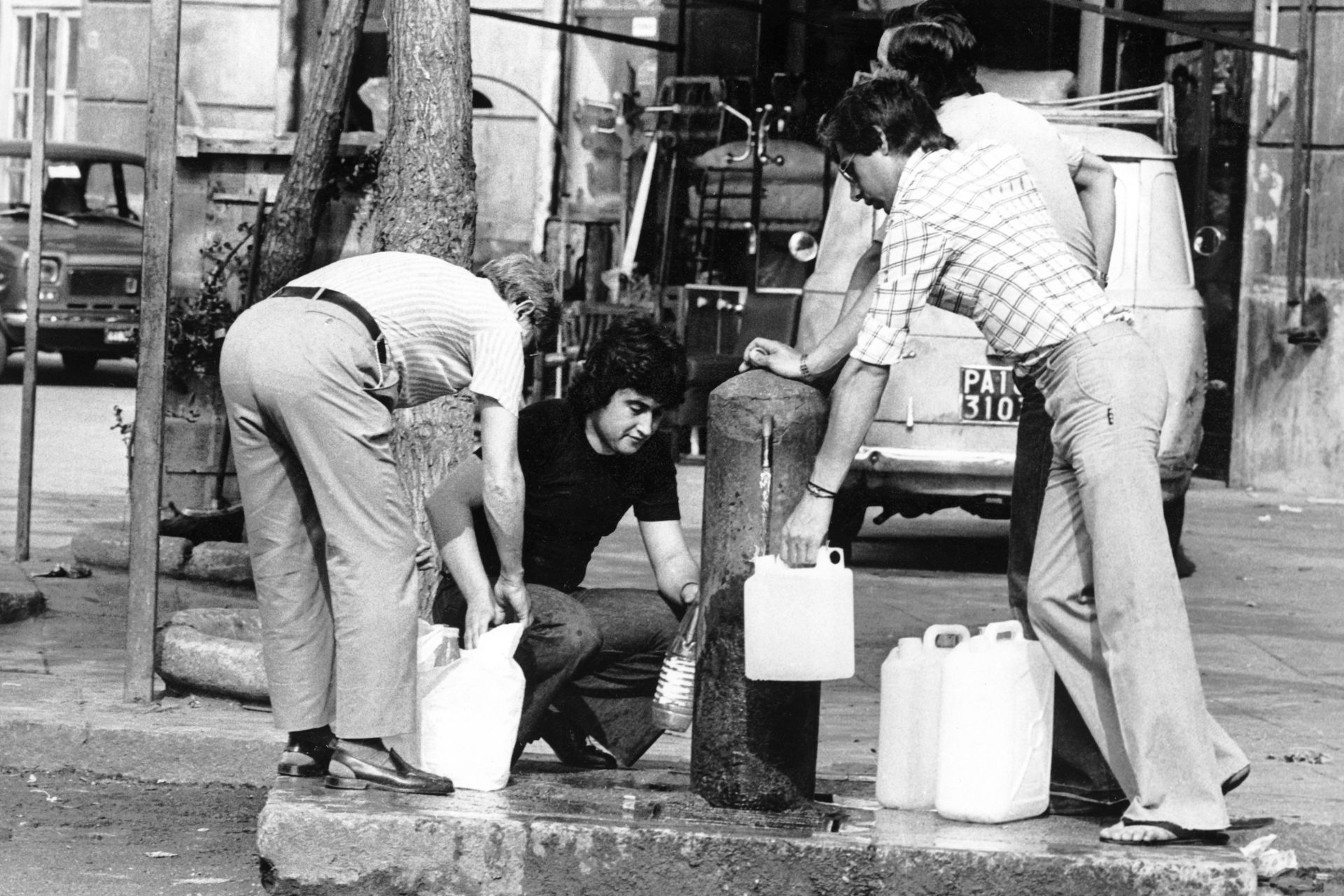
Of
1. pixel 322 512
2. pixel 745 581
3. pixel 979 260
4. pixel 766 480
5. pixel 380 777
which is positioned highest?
pixel 979 260

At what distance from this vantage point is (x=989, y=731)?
4492mm

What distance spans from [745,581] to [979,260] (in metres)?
0.86

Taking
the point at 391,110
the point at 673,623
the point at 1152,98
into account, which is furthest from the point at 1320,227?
the point at 673,623

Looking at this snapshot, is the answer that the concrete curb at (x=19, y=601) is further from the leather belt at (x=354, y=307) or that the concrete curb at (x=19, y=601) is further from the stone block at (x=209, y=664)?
the leather belt at (x=354, y=307)

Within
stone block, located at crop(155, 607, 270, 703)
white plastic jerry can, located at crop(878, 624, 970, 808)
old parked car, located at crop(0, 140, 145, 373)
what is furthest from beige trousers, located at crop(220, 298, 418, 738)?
old parked car, located at crop(0, 140, 145, 373)

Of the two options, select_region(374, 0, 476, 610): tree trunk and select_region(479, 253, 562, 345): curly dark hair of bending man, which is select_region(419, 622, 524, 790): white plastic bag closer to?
select_region(479, 253, 562, 345): curly dark hair of bending man

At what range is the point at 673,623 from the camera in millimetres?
5086

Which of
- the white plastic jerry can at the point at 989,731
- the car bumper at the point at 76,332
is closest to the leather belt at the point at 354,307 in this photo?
the white plastic jerry can at the point at 989,731

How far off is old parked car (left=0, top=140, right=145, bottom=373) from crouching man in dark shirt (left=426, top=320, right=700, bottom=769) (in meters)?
12.4

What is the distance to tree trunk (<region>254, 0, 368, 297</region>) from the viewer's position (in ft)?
27.1

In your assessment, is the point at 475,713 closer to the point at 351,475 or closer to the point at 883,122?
the point at 351,475

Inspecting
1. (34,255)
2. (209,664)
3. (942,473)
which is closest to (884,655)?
(942,473)

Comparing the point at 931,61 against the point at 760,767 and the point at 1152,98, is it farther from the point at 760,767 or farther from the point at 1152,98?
the point at 1152,98

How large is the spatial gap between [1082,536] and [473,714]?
140cm
